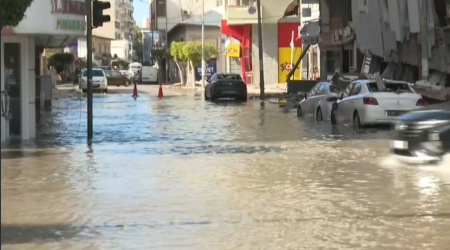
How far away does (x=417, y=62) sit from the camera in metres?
30.9

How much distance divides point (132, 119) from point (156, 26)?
280ft

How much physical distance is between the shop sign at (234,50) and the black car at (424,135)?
2287 inches

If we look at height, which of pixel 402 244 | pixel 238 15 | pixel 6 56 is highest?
pixel 238 15

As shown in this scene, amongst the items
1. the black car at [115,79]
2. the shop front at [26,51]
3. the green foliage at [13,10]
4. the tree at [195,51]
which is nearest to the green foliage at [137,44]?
the tree at [195,51]

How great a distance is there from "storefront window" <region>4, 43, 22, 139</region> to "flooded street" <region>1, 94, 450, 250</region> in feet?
2.93

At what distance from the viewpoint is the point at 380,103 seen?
2169 centimetres

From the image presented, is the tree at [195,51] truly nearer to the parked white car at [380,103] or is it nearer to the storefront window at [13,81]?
the parked white car at [380,103]

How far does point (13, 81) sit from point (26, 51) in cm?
73

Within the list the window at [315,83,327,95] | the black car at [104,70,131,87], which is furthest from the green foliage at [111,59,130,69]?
the window at [315,83,327,95]

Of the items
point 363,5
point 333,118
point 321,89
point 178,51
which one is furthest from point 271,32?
point 333,118

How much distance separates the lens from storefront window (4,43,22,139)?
59.5ft

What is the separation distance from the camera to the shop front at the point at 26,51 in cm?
1712

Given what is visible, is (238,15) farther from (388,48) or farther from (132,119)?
(132,119)

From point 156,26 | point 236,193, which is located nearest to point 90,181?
point 236,193
